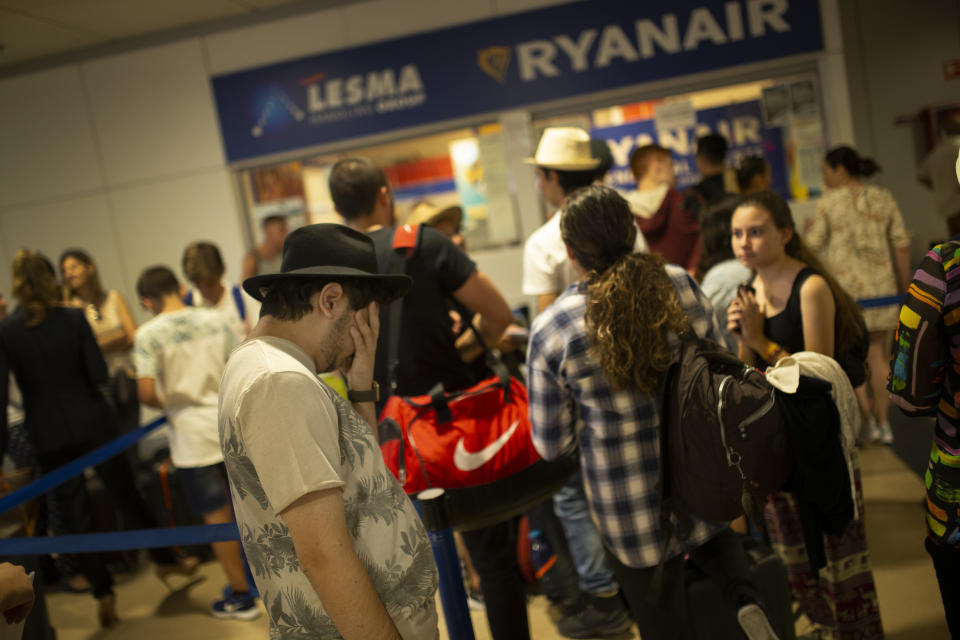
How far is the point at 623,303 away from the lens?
6.37ft

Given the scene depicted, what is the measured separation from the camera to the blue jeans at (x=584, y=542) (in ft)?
10.4

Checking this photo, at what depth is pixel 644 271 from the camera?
1974mm

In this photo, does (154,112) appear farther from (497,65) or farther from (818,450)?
(818,450)

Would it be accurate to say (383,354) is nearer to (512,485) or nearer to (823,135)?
(512,485)

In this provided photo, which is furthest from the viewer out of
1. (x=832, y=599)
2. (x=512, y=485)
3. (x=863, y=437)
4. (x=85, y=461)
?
(x=863, y=437)

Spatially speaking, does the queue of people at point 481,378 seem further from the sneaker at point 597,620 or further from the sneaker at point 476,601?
the sneaker at point 476,601

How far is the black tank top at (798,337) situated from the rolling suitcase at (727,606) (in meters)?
0.69

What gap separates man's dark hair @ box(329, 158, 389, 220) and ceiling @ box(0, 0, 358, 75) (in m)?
3.73

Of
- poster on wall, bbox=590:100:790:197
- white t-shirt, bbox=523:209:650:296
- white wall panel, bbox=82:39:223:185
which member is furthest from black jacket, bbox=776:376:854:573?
white wall panel, bbox=82:39:223:185

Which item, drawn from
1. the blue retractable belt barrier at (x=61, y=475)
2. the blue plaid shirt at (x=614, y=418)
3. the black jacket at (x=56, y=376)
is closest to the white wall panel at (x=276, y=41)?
the black jacket at (x=56, y=376)

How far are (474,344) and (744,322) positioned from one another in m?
0.93

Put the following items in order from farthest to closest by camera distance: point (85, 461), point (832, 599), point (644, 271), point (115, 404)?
1. point (115, 404)
2. point (85, 461)
3. point (832, 599)
4. point (644, 271)

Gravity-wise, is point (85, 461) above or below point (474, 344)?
below

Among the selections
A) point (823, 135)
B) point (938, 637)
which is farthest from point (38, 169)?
point (938, 637)
